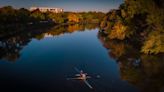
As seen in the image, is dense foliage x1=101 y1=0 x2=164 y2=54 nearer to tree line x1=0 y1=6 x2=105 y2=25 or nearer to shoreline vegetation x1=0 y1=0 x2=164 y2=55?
shoreline vegetation x1=0 y1=0 x2=164 y2=55

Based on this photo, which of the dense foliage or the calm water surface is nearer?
the calm water surface

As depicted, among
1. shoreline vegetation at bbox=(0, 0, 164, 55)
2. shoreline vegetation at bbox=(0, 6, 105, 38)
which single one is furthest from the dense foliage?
shoreline vegetation at bbox=(0, 6, 105, 38)

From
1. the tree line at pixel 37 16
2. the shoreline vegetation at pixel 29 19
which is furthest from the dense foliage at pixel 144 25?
the tree line at pixel 37 16

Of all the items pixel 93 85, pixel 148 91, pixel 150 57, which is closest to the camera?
pixel 148 91

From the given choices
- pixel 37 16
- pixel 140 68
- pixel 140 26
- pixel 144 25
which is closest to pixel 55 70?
pixel 140 68

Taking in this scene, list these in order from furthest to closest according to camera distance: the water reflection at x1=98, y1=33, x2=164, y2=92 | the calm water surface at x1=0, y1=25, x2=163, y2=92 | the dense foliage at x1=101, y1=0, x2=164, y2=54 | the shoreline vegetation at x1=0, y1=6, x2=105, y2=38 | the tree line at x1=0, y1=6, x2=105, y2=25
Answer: the tree line at x1=0, y1=6, x2=105, y2=25
the shoreline vegetation at x1=0, y1=6, x2=105, y2=38
the dense foliage at x1=101, y1=0, x2=164, y2=54
the water reflection at x1=98, y1=33, x2=164, y2=92
the calm water surface at x1=0, y1=25, x2=163, y2=92

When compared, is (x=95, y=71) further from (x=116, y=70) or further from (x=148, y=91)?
(x=148, y=91)

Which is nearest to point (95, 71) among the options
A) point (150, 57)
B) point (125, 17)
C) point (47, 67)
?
point (47, 67)
